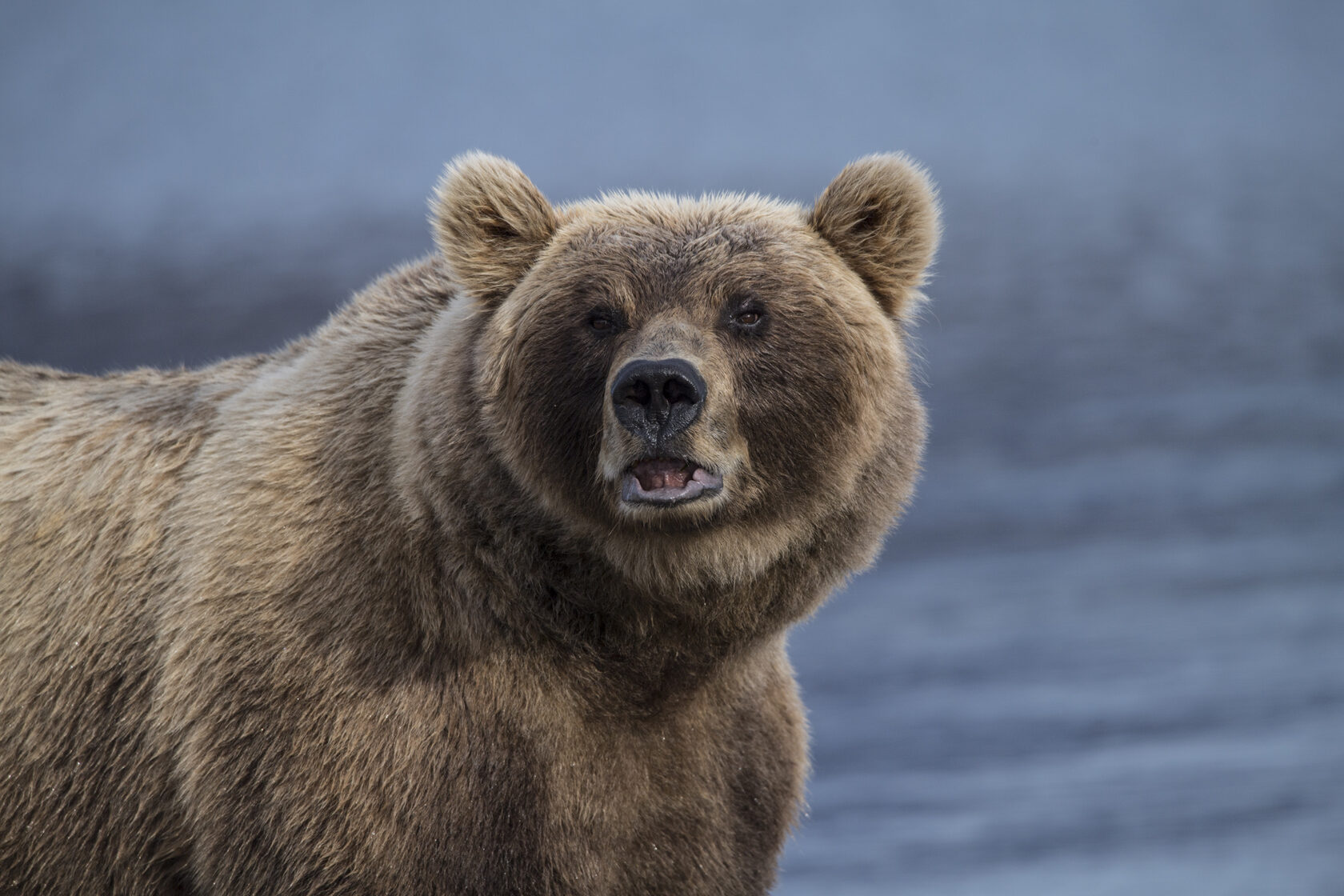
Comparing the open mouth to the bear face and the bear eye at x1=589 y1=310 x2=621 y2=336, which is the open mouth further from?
the bear eye at x1=589 y1=310 x2=621 y2=336

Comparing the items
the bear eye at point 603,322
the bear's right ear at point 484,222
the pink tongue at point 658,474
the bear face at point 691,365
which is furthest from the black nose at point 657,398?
the bear's right ear at point 484,222

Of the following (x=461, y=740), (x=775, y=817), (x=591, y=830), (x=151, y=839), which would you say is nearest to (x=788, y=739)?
(x=775, y=817)

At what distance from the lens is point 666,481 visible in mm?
4859

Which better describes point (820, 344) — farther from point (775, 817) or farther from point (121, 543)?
point (121, 543)

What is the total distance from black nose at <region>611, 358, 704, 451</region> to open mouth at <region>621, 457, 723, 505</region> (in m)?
0.12

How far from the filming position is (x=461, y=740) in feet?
17.0

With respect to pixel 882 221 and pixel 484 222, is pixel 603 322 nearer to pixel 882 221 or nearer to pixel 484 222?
pixel 484 222

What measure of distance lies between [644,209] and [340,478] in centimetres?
158

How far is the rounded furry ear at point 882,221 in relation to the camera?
562 centimetres

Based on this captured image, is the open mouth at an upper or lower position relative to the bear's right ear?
lower

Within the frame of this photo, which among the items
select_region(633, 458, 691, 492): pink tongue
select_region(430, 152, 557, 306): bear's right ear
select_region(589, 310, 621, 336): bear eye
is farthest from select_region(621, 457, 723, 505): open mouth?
select_region(430, 152, 557, 306): bear's right ear

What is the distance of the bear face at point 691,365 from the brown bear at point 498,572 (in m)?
0.01

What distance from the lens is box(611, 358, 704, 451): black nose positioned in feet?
15.5

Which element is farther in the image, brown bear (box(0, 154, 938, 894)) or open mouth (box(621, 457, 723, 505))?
brown bear (box(0, 154, 938, 894))
